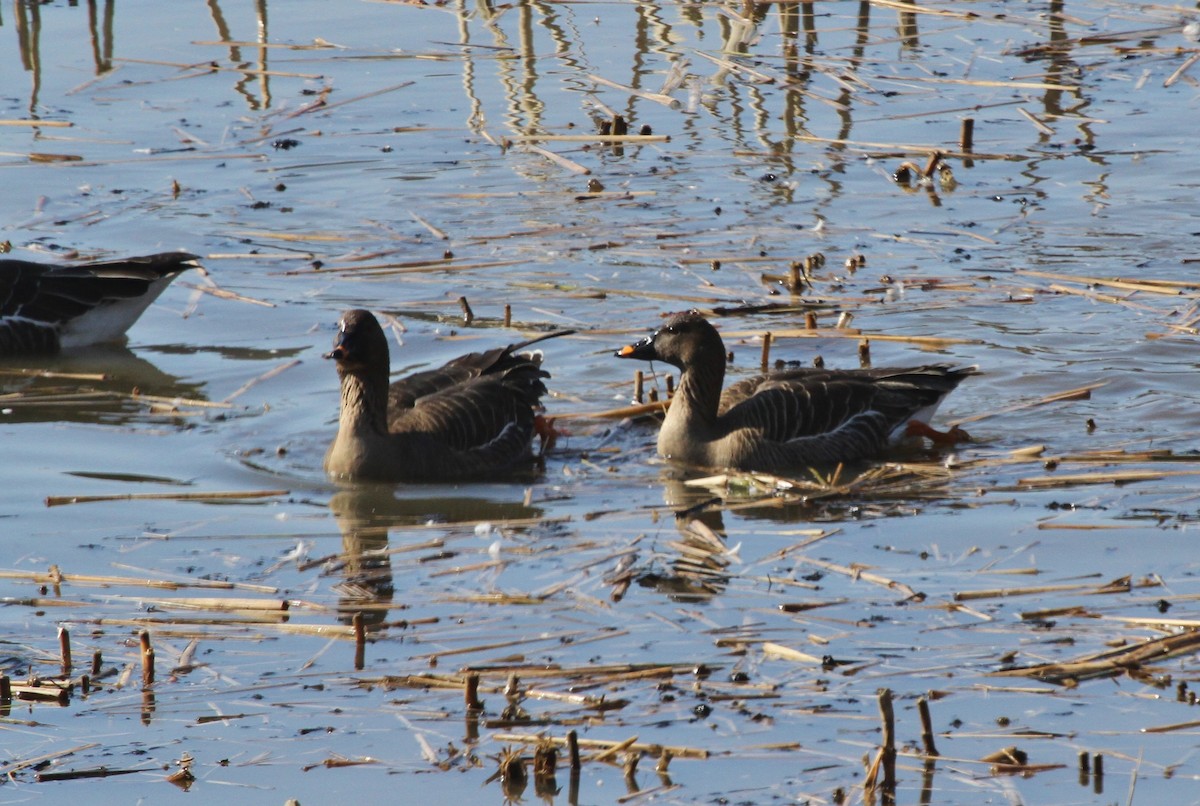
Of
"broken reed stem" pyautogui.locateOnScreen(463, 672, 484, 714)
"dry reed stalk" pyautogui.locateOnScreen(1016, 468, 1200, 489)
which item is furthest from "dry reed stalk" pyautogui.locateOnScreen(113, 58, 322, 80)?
"broken reed stem" pyautogui.locateOnScreen(463, 672, 484, 714)

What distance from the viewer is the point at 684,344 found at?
10.5m

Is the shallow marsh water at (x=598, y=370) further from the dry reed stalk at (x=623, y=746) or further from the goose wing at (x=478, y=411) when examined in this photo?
the goose wing at (x=478, y=411)

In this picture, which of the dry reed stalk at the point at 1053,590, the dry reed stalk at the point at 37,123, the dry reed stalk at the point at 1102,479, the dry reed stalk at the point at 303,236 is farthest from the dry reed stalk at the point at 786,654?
the dry reed stalk at the point at 37,123

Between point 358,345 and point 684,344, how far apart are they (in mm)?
1905

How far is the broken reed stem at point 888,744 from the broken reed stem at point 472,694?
1.48 m

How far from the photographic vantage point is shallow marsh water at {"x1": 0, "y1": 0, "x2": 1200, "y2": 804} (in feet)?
20.7

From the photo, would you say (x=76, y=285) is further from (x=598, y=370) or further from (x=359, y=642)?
(x=359, y=642)

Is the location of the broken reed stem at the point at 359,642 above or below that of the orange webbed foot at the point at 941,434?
above

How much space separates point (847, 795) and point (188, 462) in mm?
5579

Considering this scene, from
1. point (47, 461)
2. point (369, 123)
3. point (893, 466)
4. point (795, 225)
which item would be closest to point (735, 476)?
point (893, 466)

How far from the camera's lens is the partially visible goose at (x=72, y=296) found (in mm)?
12539

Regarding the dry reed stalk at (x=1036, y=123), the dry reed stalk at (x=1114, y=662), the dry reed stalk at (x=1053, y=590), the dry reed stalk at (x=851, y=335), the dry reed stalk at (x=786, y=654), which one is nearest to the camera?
the dry reed stalk at (x=1114, y=662)

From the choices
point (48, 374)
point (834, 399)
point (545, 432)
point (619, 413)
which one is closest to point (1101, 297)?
point (834, 399)

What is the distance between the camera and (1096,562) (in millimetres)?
7988
